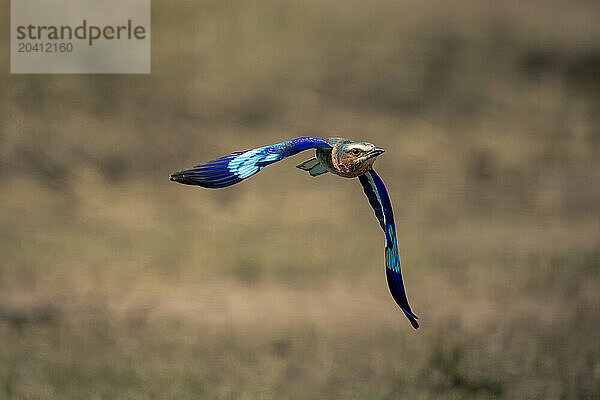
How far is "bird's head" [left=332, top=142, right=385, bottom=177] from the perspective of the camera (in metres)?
1.75

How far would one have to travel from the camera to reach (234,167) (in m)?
1.65

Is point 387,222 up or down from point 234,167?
down

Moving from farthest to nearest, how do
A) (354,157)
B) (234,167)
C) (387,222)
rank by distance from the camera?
1. (387,222)
2. (354,157)
3. (234,167)

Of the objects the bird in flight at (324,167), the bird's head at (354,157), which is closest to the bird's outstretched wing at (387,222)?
the bird in flight at (324,167)

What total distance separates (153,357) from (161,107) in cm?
187

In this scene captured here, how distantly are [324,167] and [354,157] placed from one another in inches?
4.2

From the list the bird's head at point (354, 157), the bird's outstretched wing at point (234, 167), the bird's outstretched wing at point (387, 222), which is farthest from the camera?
the bird's outstretched wing at point (387, 222)

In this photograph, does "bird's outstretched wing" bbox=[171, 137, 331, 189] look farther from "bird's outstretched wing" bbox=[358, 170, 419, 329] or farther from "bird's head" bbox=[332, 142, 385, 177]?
"bird's outstretched wing" bbox=[358, 170, 419, 329]

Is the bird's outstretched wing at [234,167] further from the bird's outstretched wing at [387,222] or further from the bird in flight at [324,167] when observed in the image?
the bird's outstretched wing at [387,222]

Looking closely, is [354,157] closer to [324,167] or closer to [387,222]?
[324,167]

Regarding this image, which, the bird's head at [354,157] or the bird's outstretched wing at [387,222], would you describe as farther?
the bird's outstretched wing at [387,222]

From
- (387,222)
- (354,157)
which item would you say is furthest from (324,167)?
(387,222)

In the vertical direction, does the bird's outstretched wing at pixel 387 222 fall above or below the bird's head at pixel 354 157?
below

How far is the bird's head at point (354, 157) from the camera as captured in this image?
5.73 ft
